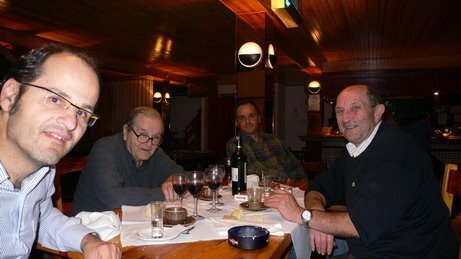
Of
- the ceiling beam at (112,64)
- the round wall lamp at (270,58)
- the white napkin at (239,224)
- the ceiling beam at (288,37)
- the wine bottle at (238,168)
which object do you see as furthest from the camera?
the ceiling beam at (112,64)

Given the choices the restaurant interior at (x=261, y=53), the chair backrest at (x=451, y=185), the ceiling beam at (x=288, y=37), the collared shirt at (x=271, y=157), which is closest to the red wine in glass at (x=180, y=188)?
the chair backrest at (x=451, y=185)

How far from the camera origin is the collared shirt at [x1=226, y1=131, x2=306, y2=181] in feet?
12.0

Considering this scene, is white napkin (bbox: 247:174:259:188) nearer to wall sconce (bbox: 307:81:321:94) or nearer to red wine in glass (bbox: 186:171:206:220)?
red wine in glass (bbox: 186:171:206:220)

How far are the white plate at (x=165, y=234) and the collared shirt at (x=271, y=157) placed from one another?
6.96ft

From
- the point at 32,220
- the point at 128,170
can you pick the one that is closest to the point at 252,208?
the point at 128,170

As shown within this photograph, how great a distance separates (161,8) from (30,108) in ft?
15.3

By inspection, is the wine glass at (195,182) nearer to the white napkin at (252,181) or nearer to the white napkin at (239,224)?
the white napkin at (239,224)

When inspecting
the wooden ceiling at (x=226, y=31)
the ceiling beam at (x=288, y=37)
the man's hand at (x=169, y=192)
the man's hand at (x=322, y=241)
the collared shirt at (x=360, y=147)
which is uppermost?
the wooden ceiling at (x=226, y=31)

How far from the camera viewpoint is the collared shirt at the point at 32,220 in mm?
1212

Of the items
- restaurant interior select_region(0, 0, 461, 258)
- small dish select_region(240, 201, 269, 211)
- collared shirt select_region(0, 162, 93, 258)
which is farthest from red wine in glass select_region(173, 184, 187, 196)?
restaurant interior select_region(0, 0, 461, 258)

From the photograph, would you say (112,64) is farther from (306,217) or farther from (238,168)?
(306,217)

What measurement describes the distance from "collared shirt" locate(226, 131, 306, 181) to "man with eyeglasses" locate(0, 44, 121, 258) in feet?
8.04

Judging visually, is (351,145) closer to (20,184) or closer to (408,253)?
(408,253)

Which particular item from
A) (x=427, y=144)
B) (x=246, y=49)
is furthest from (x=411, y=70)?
(x=246, y=49)
